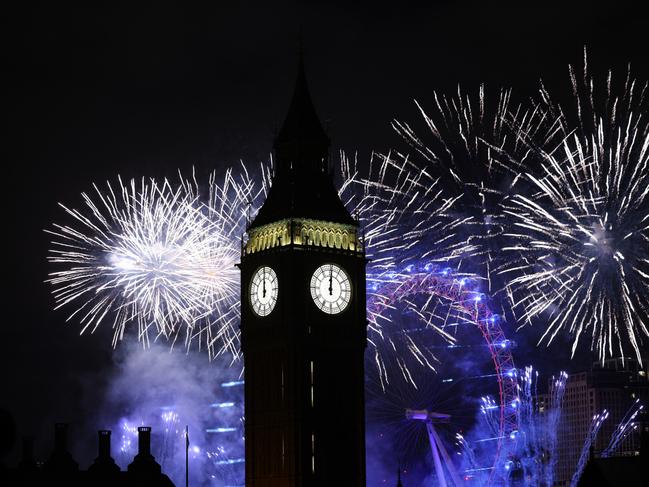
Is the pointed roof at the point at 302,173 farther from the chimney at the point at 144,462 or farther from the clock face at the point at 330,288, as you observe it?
the chimney at the point at 144,462

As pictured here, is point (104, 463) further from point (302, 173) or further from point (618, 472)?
point (618, 472)

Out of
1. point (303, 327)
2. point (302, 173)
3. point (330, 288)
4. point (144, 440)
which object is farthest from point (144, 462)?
point (302, 173)

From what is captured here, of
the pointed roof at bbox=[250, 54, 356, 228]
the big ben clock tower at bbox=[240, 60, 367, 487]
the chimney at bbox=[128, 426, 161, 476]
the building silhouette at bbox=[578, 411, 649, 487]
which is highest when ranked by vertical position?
the pointed roof at bbox=[250, 54, 356, 228]

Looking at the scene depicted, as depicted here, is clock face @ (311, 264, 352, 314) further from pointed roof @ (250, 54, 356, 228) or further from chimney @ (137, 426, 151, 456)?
chimney @ (137, 426, 151, 456)

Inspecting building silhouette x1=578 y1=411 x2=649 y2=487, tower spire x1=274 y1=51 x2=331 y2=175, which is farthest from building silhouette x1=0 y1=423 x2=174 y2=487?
building silhouette x1=578 y1=411 x2=649 y2=487

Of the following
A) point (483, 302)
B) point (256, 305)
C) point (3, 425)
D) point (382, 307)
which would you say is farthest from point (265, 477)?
point (3, 425)

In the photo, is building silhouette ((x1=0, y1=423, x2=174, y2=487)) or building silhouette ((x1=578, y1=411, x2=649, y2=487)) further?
building silhouette ((x1=578, y1=411, x2=649, y2=487))

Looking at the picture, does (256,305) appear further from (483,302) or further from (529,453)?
(529,453)
